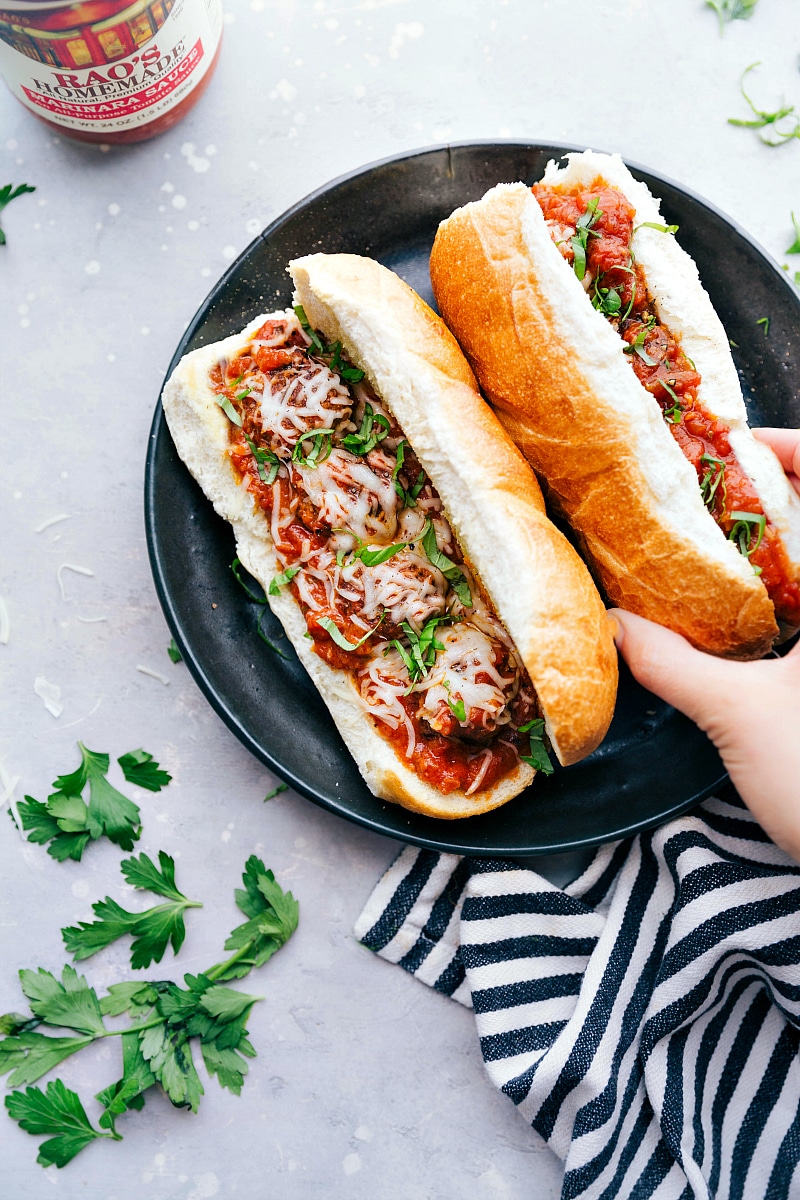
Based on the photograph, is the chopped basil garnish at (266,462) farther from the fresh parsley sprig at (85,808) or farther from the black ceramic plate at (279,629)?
the fresh parsley sprig at (85,808)

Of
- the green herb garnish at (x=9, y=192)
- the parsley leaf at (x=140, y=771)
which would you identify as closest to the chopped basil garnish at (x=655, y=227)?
the green herb garnish at (x=9, y=192)

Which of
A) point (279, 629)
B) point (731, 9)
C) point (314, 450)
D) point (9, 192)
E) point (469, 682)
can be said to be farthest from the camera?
point (731, 9)

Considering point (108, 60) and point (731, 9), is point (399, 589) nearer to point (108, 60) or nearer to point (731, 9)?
point (108, 60)

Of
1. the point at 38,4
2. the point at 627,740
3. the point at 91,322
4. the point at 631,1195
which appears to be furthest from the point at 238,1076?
the point at 38,4

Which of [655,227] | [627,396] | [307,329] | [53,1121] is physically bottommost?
[53,1121]

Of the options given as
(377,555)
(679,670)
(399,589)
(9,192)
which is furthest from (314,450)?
(9,192)

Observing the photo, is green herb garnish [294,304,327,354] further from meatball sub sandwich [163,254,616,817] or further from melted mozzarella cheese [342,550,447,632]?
melted mozzarella cheese [342,550,447,632]
